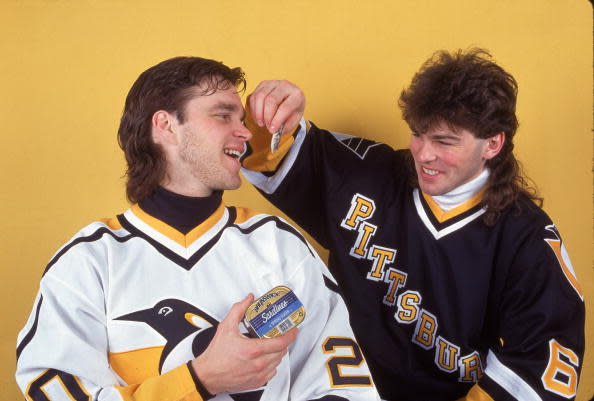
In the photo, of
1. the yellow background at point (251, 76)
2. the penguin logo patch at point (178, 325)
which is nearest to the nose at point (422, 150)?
the yellow background at point (251, 76)

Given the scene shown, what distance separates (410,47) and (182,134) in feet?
2.91

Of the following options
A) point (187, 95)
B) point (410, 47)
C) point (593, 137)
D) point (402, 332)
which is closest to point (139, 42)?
point (187, 95)

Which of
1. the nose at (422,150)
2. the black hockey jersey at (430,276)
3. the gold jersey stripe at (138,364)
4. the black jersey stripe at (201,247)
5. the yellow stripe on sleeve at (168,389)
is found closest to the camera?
the yellow stripe on sleeve at (168,389)

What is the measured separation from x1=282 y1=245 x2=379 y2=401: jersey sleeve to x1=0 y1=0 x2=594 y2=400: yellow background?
81 cm

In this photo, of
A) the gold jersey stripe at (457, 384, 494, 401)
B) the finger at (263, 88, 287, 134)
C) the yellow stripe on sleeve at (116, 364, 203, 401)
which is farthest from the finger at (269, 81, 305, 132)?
the gold jersey stripe at (457, 384, 494, 401)

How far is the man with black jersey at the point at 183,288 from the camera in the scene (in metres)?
1.11

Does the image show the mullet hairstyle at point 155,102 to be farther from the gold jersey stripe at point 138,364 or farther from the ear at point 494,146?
the ear at point 494,146

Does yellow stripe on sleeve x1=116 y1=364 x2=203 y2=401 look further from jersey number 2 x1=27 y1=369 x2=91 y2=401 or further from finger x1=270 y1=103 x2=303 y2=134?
finger x1=270 y1=103 x2=303 y2=134

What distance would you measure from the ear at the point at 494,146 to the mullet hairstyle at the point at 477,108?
0.02 m

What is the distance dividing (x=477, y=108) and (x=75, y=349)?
3.63 feet

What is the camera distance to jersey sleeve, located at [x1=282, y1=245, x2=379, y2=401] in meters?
1.21

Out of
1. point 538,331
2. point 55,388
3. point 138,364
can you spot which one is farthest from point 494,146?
point 55,388

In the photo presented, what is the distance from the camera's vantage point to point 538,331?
4.57 feet

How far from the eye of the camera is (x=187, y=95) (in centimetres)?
143
